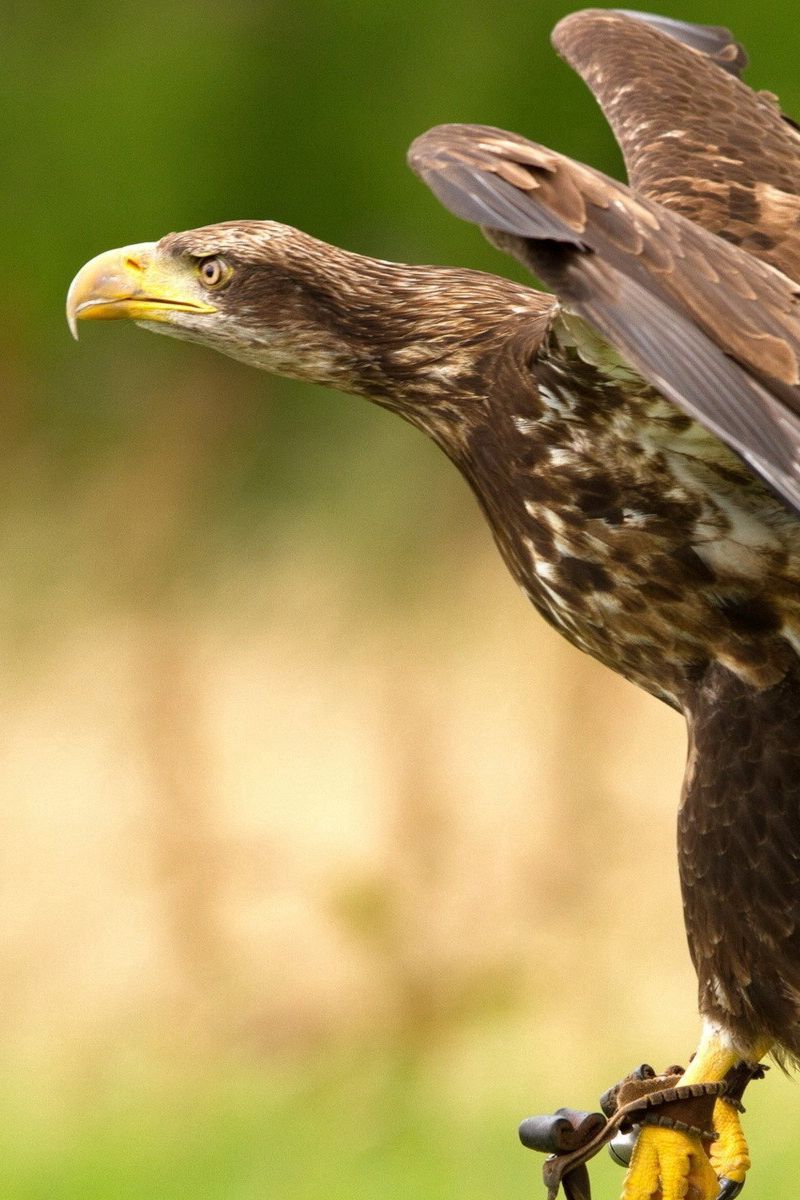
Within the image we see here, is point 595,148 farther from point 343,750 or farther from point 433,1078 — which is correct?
point 433,1078

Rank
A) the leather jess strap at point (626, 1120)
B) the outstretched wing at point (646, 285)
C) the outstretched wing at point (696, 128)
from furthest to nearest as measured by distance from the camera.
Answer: the outstretched wing at point (696, 128)
the leather jess strap at point (626, 1120)
the outstretched wing at point (646, 285)

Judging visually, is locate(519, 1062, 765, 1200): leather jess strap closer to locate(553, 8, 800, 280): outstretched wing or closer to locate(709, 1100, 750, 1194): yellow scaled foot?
locate(709, 1100, 750, 1194): yellow scaled foot

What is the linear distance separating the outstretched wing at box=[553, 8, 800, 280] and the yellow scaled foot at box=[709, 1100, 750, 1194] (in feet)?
3.97

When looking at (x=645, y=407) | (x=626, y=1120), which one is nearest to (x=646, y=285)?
(x=645, y=407)

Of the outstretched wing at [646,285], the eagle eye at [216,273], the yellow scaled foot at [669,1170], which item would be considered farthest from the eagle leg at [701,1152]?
the eagle eye at [216,273]

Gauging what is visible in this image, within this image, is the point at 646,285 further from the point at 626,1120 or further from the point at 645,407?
the point at 626,1120

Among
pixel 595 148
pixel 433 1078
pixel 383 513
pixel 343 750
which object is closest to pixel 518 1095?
pixel 433 1078

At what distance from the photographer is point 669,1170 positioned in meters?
3.21

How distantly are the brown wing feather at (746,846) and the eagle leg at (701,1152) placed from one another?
8 centimetres

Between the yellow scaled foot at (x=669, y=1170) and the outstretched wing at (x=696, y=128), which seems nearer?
the yellow scaled foot at (x=669, y=1170)

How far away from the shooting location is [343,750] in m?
8.12

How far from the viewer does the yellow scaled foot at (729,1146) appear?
321cm

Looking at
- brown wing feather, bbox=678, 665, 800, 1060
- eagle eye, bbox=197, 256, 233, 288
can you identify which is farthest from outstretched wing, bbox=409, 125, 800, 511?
eagle eye, bbox=197, 256, 233, 288

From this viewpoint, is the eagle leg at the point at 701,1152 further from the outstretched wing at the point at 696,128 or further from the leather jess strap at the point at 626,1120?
the outstretched wing at the point at 696,128
